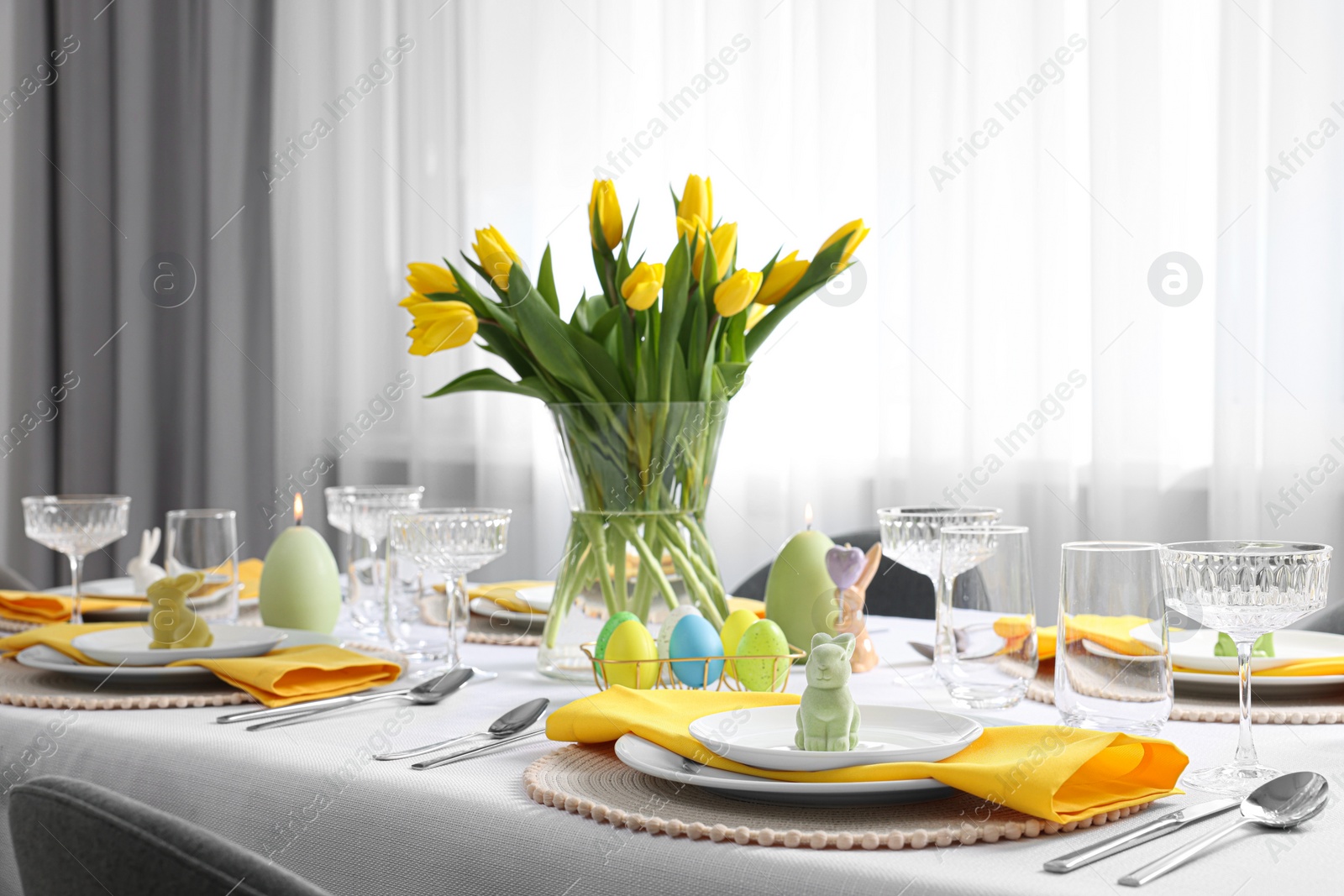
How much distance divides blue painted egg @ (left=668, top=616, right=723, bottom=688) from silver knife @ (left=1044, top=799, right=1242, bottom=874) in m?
0.45

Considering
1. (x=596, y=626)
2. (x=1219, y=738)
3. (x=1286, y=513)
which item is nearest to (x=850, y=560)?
(x=596, y=626)

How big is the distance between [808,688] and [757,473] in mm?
2173

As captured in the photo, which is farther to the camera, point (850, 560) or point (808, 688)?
point (850, 560)

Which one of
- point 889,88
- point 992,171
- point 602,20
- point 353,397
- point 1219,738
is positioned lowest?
point 1219,738

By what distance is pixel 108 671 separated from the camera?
108 cm

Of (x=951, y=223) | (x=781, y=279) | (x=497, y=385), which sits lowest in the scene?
(x=497, y=385)

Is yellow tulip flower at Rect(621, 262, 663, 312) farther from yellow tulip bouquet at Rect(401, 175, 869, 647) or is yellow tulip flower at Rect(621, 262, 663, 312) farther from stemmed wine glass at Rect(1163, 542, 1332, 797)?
stemmed wine glass at Rect(1163, 542, 1332, 797)

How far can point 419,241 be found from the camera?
3551 mm

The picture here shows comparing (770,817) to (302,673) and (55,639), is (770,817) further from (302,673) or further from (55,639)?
(55,639)

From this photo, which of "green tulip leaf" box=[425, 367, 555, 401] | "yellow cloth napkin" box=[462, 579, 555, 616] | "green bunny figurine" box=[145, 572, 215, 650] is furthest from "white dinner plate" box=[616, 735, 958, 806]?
"yellow cloth napkin" box=[462, 579, 555, 616]

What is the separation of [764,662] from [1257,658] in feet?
1.41

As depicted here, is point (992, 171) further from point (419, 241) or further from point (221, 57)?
point (221, 57)

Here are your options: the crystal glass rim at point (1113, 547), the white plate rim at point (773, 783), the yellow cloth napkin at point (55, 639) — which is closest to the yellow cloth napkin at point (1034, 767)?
the white plate rim at point (773, 783)

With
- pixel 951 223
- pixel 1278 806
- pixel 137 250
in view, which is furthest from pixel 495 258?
pixel 137 250
